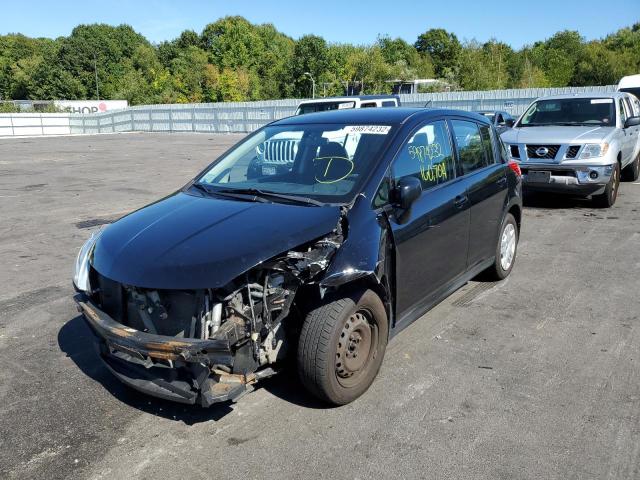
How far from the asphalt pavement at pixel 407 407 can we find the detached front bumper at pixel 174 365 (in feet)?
1.02

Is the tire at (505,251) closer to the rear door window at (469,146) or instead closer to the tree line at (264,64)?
the rear door window at (469,146)

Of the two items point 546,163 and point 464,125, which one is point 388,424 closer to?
point 464,125

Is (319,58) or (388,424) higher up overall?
(319,58)

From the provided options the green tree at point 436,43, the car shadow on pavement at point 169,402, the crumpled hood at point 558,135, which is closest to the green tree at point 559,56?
the green tree at point 436,43

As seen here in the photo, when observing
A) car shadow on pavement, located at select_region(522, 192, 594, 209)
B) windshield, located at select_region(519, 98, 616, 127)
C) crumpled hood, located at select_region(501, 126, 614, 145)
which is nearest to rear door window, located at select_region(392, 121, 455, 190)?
crumpled hood, located at select_region(501, 126, 614, 145)

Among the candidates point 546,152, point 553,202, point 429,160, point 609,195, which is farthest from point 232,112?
point 429,160

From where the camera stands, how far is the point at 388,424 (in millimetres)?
3258

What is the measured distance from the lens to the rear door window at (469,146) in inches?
189

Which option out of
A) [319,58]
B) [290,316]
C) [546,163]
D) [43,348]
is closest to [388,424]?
[290,316]

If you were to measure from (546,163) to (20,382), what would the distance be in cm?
825

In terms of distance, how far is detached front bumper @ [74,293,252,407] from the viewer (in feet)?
9.44

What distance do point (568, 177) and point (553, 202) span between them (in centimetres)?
132

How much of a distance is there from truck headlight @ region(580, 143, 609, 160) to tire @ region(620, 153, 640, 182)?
3.53 metres

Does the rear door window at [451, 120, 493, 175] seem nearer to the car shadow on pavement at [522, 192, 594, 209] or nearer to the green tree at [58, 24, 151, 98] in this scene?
the car shadow on pavement at [522, 192, 594, 209]
